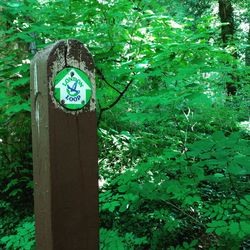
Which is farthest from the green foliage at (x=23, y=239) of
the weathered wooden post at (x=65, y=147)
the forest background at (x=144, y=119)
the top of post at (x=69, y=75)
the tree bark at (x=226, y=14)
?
the tree bark at (x=226, y=14)

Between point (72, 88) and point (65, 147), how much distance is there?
0.84ft

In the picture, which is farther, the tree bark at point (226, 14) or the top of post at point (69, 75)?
the tree bark at point (226, 14)

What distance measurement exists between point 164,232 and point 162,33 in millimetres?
2302

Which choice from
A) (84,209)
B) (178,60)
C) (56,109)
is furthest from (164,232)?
(56,109)

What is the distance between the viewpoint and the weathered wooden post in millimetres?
1249

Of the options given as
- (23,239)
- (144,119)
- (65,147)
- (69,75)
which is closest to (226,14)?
(144,119)

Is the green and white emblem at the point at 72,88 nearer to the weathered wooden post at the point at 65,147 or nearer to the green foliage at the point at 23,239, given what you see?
the weathered wooden post at the point at 65,147

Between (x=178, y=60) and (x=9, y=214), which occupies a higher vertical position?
(x=178, y=60)

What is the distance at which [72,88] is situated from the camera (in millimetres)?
1308

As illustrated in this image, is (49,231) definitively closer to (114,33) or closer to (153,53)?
(153,53)

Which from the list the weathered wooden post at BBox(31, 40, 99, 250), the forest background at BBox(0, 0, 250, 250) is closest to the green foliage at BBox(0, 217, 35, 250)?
the forest background at BBox(0, 0, 250, 250)

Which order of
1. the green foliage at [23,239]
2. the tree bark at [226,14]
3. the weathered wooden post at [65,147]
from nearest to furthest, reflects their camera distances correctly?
the weathered wooden post at [65,147], the green foliage at [23,239], the tree bark at [226,14]

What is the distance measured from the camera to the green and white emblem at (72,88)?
4.17 feet

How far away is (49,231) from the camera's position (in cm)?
125
